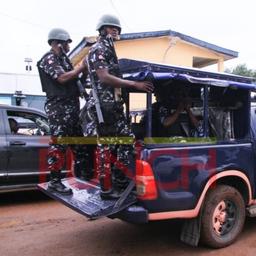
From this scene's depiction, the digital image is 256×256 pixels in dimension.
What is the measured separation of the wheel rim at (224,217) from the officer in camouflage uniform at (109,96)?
3.53 feet

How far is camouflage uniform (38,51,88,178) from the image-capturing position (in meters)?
5.01

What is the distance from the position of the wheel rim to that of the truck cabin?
2.45ft

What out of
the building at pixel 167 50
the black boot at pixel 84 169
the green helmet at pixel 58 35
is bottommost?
the black boot at pixel 84 169

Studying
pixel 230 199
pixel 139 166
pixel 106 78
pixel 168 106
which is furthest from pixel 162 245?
pixel 106 78

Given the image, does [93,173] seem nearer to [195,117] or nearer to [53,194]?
[53,194]

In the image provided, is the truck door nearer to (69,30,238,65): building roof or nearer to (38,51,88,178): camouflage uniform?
(38,51,88,178): camouflage uniform

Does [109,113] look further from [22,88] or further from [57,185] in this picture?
[22,88]

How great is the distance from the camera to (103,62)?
14.6 feet

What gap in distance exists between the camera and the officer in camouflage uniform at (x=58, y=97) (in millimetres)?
5000

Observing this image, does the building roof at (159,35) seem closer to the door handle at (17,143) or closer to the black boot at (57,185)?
the door handle at (17,143)

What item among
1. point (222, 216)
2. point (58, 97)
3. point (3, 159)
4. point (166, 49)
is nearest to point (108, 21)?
point (58, 97)

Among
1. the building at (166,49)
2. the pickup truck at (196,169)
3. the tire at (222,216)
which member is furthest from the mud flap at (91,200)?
the building at (166,49)

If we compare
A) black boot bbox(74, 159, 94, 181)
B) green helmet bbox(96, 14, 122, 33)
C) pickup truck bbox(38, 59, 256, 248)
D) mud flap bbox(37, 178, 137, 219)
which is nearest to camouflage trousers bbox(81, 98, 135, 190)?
pickup truck bbox(38, 59, 256, 248)

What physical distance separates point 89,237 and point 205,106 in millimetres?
2155
